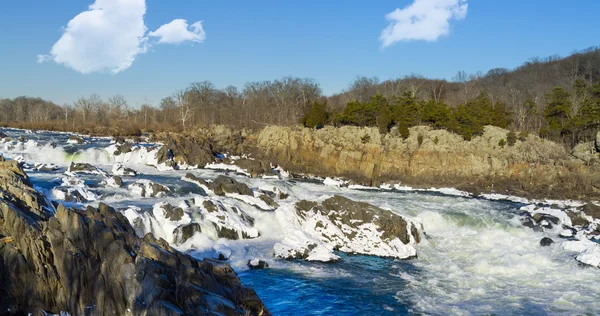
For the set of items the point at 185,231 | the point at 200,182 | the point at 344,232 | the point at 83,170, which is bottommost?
the point at 344,232

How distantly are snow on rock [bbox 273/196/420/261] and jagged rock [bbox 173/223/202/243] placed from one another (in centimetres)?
397

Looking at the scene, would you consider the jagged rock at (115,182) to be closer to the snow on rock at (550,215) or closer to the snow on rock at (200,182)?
the snow on rock at (200,182)

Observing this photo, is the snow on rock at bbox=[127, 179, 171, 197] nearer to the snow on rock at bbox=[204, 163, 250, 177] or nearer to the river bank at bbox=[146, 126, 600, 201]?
the river bank at bbox=[146, 126, 600, 201]

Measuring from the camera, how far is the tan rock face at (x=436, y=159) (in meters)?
36.9

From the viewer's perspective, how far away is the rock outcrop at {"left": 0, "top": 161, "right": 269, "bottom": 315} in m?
8.95

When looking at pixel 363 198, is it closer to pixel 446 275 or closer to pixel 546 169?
pixel 446 275

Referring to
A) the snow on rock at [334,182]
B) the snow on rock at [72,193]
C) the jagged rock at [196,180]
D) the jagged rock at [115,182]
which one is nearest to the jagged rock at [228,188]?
the jagged rock at [196,180]

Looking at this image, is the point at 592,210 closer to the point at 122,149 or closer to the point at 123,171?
the point at 123,171

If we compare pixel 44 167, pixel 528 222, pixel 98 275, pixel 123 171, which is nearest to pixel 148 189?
pixel 123 171

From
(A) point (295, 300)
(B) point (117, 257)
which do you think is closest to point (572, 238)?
(A) point (295, 300)

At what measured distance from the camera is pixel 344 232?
71.7ft

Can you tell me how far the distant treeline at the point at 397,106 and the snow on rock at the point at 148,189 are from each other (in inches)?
1114

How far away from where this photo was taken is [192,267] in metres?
10.2

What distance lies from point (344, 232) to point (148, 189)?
12.6 metres
